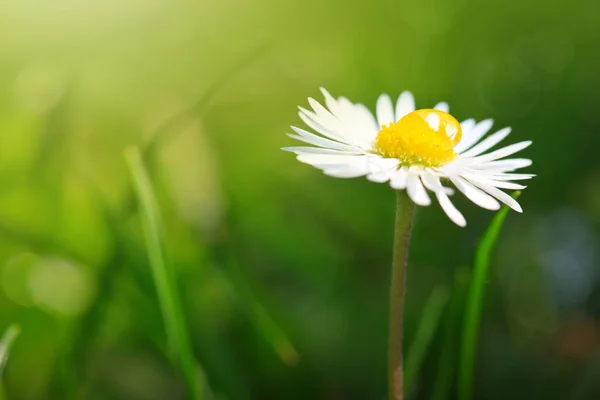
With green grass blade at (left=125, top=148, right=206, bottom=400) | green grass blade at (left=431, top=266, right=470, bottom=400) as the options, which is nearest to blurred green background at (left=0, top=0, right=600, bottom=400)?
green grass blade at (left=431, top=266, right=470, bottom=400)

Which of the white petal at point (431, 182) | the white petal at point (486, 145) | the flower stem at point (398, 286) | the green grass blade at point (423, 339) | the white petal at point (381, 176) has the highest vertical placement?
the white petal at point (486, 145)

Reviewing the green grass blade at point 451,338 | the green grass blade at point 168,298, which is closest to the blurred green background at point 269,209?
the green grass blade at point 451,338

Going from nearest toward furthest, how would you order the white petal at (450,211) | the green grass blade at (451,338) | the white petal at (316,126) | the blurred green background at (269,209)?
the white petal at (450,211) → the white petal at (316,126) → the green grass blade at (451,338) → the blurred green background at (269,209)

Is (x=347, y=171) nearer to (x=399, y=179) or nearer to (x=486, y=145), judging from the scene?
(x=399, y=179)

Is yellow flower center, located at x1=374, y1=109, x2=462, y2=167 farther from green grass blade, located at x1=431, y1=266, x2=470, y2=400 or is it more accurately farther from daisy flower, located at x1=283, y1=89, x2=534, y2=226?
green grass blade, located at x1=431, y1=266, x2=470, y2=400

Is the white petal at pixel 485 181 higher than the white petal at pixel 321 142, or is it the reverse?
the white petal at pixel 485 181

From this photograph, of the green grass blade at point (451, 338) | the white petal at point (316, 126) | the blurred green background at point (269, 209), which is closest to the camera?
the white petal at point (316, 126)

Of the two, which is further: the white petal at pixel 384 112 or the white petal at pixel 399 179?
the white petal at pixel 384 112

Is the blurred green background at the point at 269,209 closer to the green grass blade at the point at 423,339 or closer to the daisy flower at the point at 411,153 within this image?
the green grass blade at the point at 423,339
